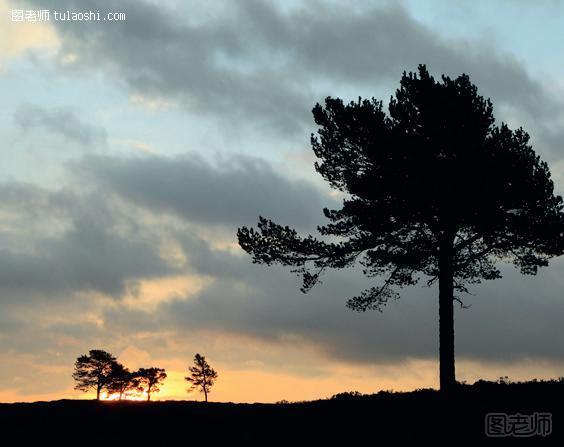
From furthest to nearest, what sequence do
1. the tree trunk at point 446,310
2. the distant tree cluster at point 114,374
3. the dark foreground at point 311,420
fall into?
the distant tree cluster at point 114,374
the tree trunk at point 446,310
the dark foreground at point 311,420

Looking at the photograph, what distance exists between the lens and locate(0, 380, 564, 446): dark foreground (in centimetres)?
1630

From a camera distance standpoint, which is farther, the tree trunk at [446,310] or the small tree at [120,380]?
the small tree at [120,380]

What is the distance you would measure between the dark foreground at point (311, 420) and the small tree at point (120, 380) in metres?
55.4

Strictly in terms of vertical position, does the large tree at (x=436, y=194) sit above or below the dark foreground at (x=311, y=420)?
above

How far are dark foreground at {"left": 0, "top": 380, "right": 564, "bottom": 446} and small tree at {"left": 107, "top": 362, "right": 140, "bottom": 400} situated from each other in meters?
55.4

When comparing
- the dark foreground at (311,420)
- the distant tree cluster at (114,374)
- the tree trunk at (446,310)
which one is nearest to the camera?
the dark foreground at (311,420)

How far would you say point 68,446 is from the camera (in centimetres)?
1709

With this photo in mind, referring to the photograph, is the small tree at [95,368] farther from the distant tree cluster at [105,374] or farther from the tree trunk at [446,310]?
the tree trunk at [446,310]

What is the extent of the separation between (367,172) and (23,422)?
15.2m

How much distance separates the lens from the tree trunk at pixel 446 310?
25.7 meters

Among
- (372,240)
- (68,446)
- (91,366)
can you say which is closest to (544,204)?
(372,240)

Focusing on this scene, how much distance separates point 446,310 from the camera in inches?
1031

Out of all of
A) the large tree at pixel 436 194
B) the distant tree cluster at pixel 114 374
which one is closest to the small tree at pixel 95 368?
the distant tree cluster at pixel 114 374

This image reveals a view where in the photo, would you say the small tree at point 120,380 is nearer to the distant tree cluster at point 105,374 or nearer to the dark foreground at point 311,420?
the distant tree cluster at point 105,374
